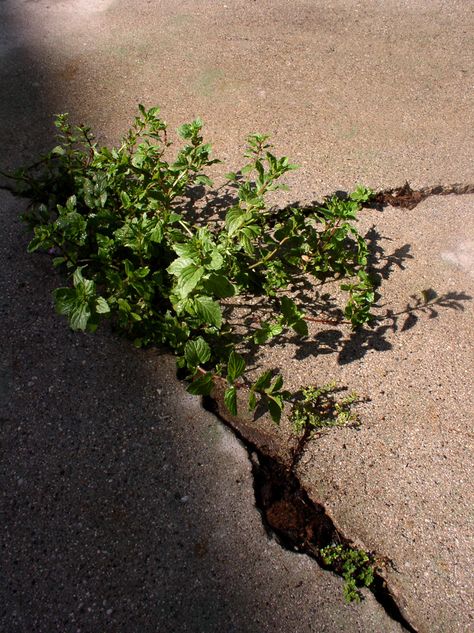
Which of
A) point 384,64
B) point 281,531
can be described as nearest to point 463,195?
point 384,64

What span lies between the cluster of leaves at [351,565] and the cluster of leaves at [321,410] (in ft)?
1.24

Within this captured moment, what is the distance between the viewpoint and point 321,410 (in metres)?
1.91

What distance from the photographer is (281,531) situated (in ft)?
5.52

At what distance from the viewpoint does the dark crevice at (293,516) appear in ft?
5.31

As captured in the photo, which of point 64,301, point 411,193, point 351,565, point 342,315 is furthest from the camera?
point 411,193

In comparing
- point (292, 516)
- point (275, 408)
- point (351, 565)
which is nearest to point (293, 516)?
point (292, 516)

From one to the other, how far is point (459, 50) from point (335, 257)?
2.03 meters

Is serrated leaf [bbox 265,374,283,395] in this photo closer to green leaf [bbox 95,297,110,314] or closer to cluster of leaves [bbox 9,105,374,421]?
cluster of leaves [bbox 9,105,374,421]

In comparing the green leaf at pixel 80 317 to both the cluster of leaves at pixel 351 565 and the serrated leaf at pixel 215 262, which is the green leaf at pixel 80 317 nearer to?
the serrated leaf at pixel 215 262

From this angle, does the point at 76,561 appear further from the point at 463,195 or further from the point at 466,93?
the point at 466,93

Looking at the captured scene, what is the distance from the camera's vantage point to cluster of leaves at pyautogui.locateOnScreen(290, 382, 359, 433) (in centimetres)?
187

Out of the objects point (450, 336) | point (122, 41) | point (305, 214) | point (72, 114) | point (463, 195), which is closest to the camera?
point (450, 336)

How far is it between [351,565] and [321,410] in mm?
490

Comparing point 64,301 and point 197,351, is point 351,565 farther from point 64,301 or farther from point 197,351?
point 64,301
